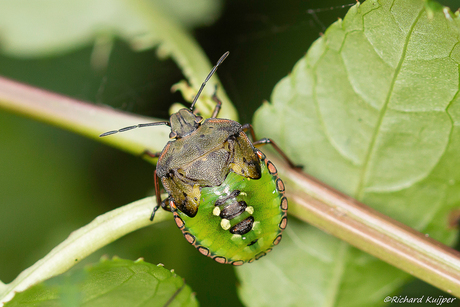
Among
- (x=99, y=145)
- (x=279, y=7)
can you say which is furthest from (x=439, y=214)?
(x=99, y=145)

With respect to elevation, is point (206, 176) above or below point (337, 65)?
below

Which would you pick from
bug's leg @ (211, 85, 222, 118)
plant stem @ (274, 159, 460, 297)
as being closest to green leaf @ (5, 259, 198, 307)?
plant stem @ (274, 159, 460, 297)

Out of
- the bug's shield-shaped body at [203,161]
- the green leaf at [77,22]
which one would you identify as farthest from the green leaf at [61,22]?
the bug's shield-shaped body at [203,161]

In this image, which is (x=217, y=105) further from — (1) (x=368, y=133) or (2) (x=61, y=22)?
(2) (x=61, y=22)

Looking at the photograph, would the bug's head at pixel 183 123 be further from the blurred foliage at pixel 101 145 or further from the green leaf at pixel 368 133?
the blurred foliage at pixel 101 145

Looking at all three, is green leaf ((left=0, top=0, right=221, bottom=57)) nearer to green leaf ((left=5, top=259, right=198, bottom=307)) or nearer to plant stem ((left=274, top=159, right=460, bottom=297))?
plant stem ((left=274, top=159, right=460, bottom=297))

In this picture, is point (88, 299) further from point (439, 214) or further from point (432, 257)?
point (439, 214)
